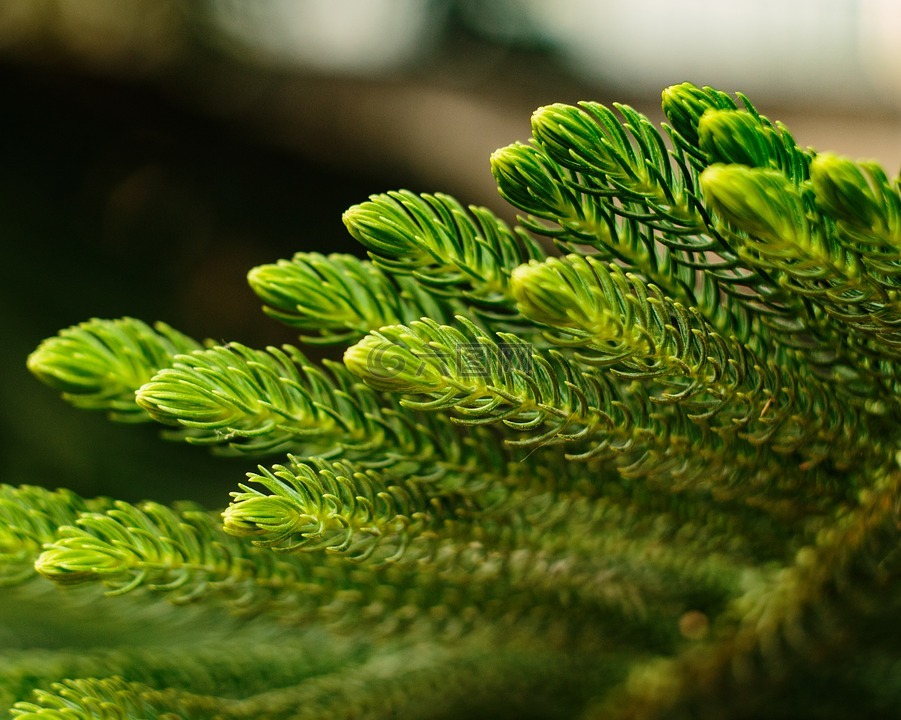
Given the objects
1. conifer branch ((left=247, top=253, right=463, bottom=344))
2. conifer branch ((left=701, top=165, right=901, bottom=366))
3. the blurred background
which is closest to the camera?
conifer branch ((left=701, top=165, right=901, bottom=366))

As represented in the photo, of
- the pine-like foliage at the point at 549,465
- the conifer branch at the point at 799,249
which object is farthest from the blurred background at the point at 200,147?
the conifer branch at the point at 799,249

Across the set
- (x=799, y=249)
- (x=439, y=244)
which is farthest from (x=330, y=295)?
(x=799, y=249)

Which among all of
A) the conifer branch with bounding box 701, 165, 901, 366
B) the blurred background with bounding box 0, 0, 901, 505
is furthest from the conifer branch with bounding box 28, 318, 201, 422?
the blurred background with bounding box 0, 0, 901, 505

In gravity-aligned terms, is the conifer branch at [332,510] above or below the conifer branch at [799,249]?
below

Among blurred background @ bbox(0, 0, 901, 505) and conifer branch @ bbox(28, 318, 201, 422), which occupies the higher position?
blurred background @ bbox(0, 0, 901, 505)

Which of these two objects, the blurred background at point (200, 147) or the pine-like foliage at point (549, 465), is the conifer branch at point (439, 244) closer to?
the pine-like foliage at point (549, 465)

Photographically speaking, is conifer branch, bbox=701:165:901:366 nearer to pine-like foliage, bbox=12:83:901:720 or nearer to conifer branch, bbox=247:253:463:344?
pine-like foliage, bbox=12:83:901:720

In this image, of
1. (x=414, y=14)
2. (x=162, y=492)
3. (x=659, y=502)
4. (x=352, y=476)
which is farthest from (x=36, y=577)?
(x=414, y=14)

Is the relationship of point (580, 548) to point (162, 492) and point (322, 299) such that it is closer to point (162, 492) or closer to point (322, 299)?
point (322, 299)
